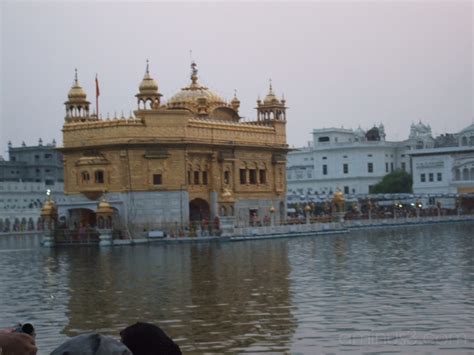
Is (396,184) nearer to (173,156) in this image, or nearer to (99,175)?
(173,156)

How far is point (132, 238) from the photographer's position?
4894cm

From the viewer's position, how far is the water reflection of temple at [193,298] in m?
14.1

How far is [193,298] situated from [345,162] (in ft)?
264

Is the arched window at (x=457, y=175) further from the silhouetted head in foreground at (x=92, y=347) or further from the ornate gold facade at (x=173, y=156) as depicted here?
the silhouetted head in foreground at (x=92, y=347)

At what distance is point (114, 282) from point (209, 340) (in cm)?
1072

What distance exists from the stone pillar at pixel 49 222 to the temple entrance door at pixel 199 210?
754 centimetres

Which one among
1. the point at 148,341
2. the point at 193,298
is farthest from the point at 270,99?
the point at 148,341

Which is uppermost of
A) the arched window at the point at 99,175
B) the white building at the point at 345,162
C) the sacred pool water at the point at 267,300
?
the white building at the point at 345,162

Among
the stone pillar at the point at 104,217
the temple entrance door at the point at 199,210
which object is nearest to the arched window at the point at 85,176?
the stone pillar at the point at 104,217

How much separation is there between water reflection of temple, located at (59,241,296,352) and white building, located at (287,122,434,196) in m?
65.2

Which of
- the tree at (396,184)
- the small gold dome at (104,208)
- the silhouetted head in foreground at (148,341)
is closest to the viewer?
the silhouetted head in foreground at (148,341)

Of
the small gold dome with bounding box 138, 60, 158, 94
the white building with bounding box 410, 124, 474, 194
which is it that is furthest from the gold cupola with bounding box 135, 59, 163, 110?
the white building with bounding box 410, 124, 474, 194

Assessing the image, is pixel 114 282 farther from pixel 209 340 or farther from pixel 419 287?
pixel 209 340

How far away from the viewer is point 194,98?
2314 inches
